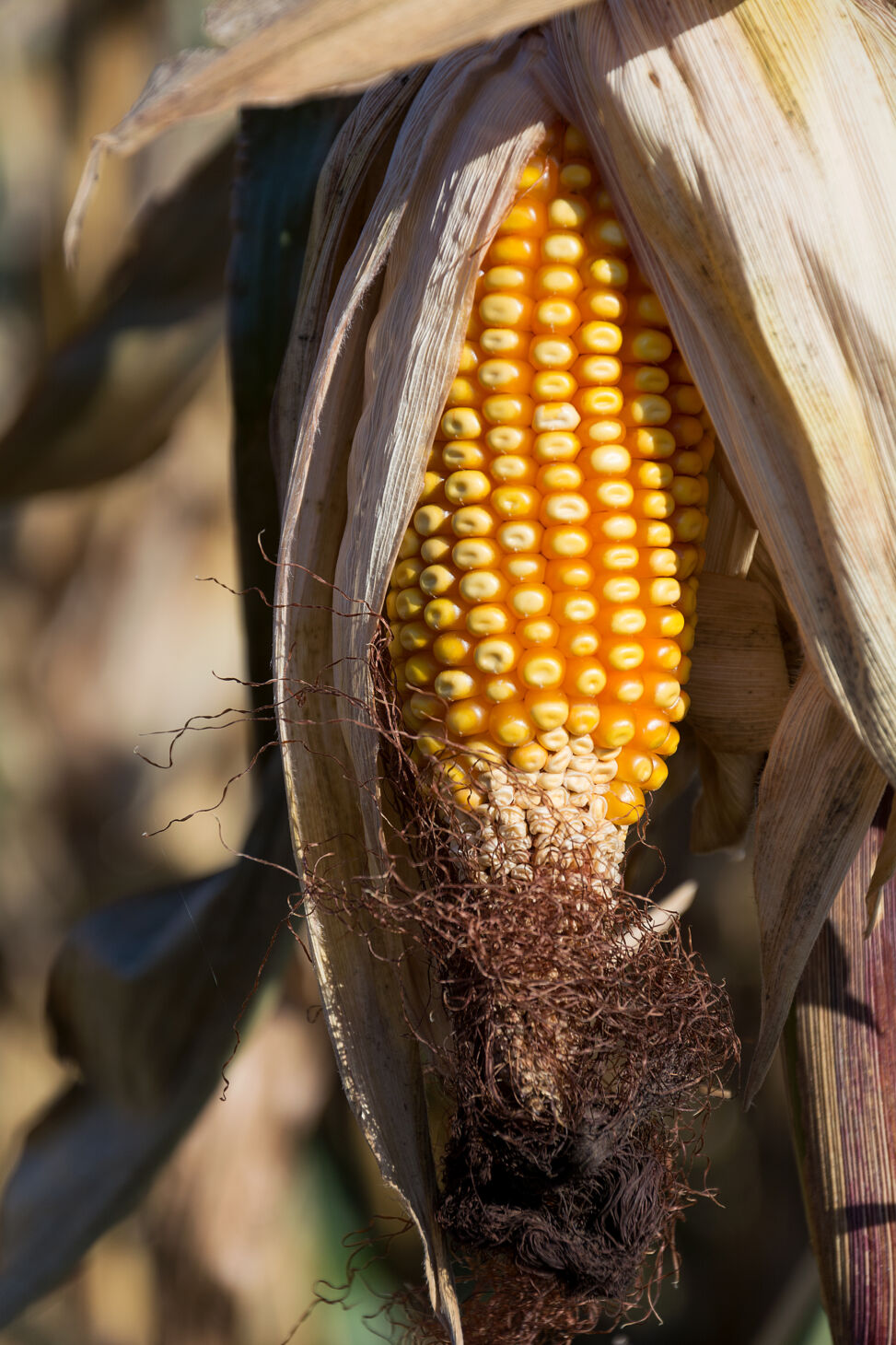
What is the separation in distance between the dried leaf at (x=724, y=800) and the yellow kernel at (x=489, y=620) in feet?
0.88

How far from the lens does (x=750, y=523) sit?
655mm

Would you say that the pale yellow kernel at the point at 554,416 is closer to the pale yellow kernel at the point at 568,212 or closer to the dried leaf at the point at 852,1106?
the pale yellow kernel at the point at 568,212

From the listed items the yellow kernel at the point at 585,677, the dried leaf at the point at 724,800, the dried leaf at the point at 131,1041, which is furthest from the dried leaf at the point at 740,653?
the dried leaf at the point at 131,1041

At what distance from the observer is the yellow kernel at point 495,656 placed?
529 mm

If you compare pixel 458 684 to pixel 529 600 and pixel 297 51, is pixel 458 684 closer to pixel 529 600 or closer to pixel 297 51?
pixel 529 600

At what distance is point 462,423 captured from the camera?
54 cm

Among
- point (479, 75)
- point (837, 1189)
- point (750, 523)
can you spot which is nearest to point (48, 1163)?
point (837, 1189)

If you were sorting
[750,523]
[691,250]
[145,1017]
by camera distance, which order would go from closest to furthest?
[691,250]
[750,523]
[145,1017]

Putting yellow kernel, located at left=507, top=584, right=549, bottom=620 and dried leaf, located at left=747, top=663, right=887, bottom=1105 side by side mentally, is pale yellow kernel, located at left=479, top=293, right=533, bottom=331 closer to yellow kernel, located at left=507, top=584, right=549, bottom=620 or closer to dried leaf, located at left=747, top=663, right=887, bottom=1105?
yellow kernel, located at left=507, top=584, right=549, bottom=620

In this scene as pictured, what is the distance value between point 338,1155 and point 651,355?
708mm

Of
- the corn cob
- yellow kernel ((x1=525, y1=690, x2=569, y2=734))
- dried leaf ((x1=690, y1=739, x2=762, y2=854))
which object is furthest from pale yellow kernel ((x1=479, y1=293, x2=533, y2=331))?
dried leaf ((x1=690, y1=739, x2=762, y2=854))

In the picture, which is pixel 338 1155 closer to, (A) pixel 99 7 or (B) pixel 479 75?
(B) pixel 479 75

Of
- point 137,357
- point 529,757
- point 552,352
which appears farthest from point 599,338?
point 137,357

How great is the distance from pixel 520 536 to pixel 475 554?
0.03 m
